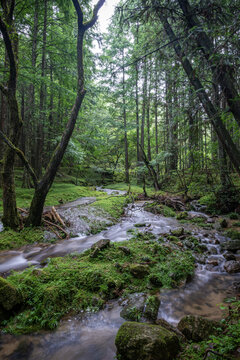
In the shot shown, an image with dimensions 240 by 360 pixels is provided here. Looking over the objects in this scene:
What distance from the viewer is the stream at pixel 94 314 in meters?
2.17

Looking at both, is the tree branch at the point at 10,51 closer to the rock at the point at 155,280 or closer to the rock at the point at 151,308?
the rock at the point at 155,280

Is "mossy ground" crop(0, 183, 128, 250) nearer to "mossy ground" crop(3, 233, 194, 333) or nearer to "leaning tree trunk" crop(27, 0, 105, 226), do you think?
"leaning tree trunk" crop(27, 0, 105, 226)

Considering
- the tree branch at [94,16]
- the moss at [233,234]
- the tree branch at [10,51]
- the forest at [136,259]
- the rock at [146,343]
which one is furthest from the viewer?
the moss at [233,234]

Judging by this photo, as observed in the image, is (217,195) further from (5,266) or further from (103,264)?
(5,266)

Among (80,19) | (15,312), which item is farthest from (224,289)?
(80,19)

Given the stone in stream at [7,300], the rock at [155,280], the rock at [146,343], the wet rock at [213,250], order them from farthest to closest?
the wet rock at [213,250]
the rock at [155,280]
the stone in stream at [7,300]
the rock at [146,343]

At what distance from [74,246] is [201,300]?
3348 mm

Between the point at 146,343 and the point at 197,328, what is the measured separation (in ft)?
2.41

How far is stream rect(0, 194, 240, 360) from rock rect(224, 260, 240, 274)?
0.10 m

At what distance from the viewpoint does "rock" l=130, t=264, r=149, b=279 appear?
3537mm

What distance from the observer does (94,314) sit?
8.96ft

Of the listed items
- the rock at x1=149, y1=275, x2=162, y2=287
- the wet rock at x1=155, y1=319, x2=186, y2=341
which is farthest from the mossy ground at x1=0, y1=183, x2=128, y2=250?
the wet rock at x1=155, y1=319, x2=186, y2=341

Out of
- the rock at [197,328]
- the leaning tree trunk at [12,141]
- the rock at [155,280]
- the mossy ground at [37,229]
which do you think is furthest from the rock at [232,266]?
the leaning tree trunk at [12,141]

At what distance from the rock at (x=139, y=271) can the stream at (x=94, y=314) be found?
47 cm
